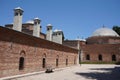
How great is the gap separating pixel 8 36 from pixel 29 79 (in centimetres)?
333

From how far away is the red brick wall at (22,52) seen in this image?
11718 millimetres

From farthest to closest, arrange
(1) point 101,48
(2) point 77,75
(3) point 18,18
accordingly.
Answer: (1) point 101,48, (3) point 18,18, (2) point 77,75

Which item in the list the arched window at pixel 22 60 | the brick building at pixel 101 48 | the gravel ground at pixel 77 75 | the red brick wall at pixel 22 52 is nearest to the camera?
the red brick wall at pixel 22 52

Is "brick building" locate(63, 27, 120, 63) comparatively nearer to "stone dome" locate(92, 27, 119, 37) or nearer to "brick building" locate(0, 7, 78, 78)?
"stone dome" locate(92, 27, 119, 37)

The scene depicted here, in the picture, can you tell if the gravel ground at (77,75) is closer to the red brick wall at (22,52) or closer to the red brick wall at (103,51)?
the red brick wall at (22,52)

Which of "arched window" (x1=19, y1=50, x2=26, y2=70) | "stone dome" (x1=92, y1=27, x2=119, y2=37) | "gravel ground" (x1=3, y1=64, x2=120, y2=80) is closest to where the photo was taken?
"gravel ground" (x1=3, y1=64, x2=120, y2=80)

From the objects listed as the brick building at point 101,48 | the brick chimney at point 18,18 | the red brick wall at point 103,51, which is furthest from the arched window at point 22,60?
the red brick wall at point 103,51

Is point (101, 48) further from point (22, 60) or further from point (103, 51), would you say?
point (22, 60)

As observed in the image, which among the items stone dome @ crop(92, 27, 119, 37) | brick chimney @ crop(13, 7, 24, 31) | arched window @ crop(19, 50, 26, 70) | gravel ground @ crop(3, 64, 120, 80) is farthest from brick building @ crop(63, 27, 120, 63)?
arched window @ crop(19, 50, 26, 70)

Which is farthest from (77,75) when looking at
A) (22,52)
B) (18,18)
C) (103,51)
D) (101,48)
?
(101,48)

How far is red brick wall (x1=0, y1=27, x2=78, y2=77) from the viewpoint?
1172cm

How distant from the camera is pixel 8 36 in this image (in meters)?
12.1

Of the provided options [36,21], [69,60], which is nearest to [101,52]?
[69,60]

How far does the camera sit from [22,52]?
1398cm
